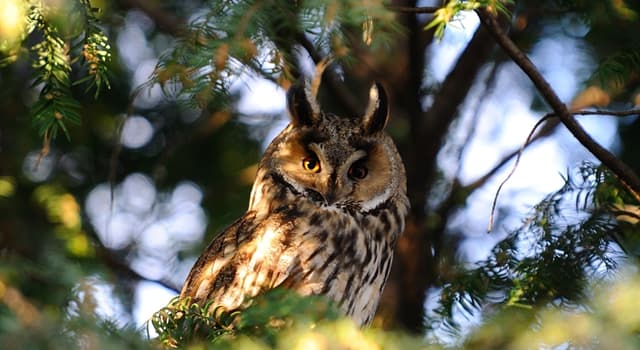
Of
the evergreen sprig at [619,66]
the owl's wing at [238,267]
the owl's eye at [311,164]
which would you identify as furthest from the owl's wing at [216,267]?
the evergreen sprig at [619,66]

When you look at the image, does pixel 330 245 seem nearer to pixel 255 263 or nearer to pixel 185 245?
pixel 255 263

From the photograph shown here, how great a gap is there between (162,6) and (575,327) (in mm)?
2762

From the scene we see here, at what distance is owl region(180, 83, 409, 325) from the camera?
2439 millimetres

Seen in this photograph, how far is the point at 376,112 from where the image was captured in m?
2.71

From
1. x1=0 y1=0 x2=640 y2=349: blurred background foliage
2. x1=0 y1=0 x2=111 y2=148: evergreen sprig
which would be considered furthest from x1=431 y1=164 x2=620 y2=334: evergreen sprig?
x1=0 y1=0 x2=111 y2=148: evergreen sprig

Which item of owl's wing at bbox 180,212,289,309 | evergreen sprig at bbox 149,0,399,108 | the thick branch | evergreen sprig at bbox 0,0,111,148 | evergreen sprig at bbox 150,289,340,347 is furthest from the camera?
owl's wing at bbox 180,212,289,309

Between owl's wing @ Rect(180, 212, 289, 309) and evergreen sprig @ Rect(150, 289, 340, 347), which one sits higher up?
evergreen sprig @ Rect(150, 289, 340, 347)

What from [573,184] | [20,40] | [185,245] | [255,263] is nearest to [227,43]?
[20,40]

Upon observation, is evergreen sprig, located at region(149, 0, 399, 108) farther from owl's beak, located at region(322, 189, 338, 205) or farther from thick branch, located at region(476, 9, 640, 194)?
owl's beak, located at region(322, 189, 338, 205)

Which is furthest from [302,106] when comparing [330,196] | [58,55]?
[58,55]

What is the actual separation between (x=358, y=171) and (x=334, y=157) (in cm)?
16

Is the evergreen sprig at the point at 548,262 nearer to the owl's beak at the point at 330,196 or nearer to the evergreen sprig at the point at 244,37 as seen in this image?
the owl's beak at the point at 330,196

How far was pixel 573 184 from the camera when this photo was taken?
2477 mm

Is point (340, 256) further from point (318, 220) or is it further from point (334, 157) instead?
point (334, 157)
